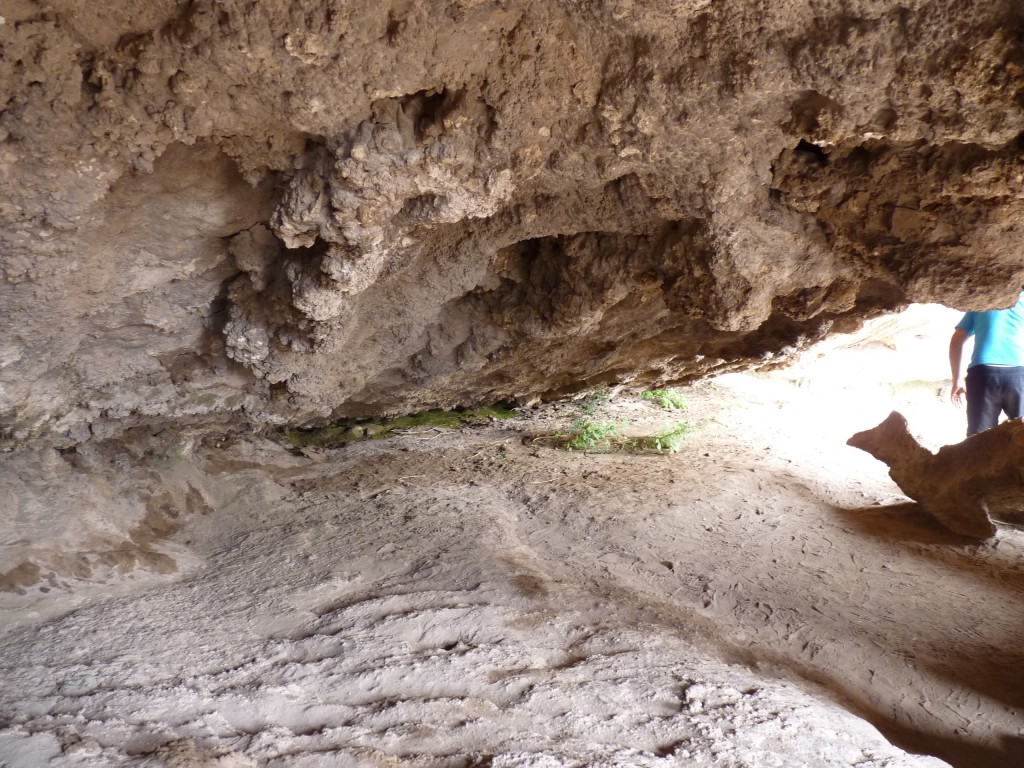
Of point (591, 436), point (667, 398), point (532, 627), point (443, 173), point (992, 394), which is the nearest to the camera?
point (443, 173)

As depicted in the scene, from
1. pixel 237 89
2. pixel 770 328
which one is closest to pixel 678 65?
pixel 237 89

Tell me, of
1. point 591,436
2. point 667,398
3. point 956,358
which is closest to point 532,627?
point 591,436

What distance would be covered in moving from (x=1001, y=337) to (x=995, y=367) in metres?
0.22

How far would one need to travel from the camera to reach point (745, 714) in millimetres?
2342

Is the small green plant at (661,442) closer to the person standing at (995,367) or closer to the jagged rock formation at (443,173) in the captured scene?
the person standing at (995,367)

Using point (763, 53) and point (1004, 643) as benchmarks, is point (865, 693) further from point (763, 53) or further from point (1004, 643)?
point (763, 53)

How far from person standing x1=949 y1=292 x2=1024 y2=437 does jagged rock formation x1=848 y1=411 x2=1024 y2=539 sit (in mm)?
1166

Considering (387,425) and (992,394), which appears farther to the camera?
(387,425)

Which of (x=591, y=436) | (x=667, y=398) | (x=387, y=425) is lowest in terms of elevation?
(x=667, y=398)

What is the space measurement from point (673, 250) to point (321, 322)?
155 centimetres

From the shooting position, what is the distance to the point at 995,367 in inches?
209

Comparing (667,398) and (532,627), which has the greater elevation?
(532,627)

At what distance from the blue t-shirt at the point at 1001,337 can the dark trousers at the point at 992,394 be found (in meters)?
0.07

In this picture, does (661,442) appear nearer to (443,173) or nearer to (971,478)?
(971,478)
